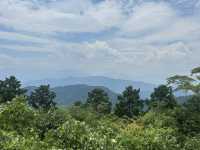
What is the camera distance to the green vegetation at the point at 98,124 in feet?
61.9

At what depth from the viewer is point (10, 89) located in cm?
7600

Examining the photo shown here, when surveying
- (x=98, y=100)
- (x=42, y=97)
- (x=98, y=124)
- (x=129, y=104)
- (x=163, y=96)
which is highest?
(x=163, y=96)

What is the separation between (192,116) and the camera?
52062 millimetres

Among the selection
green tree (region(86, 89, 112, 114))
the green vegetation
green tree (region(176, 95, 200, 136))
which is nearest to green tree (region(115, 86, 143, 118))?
the green vegetation

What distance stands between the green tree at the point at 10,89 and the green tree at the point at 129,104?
1528 cm

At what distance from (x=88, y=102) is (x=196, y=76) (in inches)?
913

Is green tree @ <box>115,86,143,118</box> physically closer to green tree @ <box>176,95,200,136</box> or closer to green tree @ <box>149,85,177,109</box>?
green tree @ <box>149,85,177,109</box>

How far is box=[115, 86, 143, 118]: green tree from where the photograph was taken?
7281cm

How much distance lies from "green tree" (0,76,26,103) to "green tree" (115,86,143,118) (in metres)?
15.3

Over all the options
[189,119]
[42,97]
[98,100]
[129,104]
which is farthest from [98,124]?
[42,97]

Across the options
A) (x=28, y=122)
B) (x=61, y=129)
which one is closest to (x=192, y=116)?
(x=28, y=122)

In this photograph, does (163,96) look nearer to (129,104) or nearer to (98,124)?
(129,104)

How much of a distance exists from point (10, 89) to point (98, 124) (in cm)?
3698

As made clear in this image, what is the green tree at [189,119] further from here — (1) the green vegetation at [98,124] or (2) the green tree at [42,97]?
(2) the green tree at [42,97]
